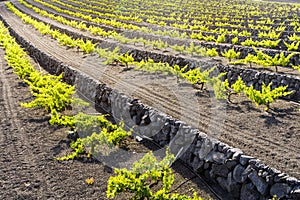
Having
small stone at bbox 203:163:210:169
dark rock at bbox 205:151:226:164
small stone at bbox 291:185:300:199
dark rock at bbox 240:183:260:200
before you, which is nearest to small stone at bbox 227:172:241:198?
dark rock at bbox 240:183:260:200

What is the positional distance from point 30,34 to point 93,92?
19.7 m

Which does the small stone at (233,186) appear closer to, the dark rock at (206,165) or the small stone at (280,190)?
the dark rock at (206,165)

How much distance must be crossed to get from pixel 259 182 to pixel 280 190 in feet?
1.52

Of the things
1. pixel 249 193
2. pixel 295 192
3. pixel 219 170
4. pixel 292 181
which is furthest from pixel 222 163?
pixel 295 192

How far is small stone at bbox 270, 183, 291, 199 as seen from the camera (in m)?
6.80

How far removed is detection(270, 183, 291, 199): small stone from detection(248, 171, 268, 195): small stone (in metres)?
0.16

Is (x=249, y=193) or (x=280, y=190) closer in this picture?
(x=280, y=190)

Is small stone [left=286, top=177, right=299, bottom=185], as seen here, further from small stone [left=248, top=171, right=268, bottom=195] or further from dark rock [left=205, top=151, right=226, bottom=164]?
dark rock [left=205, top=151, right=226, bottom=164]

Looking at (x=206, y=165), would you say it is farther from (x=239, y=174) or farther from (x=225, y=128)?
(x=225, y=128)

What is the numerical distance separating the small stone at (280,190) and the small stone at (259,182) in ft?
0.54

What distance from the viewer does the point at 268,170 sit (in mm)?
7176

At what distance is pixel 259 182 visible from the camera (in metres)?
7.22

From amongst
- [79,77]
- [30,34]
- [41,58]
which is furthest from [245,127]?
[30,34]

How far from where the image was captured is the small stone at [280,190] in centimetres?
680
